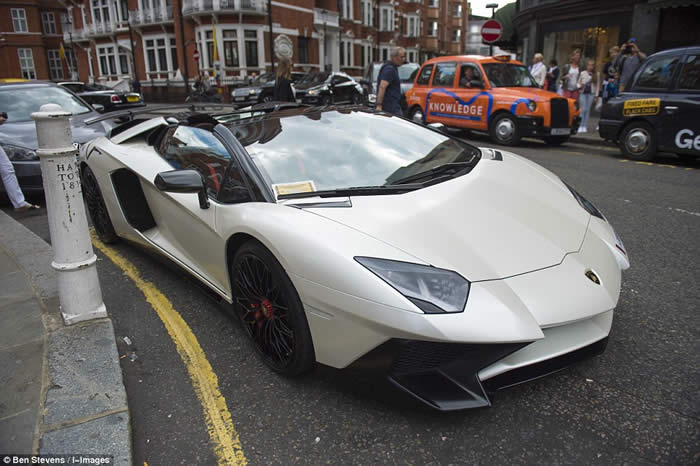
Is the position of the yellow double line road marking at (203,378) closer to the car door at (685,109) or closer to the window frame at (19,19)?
the car door at (685,109)

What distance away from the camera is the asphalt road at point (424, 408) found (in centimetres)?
195

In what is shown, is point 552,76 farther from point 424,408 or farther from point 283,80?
point 424,408

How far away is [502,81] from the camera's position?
10.2 m

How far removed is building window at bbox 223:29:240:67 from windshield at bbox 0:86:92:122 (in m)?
29.2

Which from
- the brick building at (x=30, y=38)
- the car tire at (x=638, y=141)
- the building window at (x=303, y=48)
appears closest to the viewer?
the car tire at (x=638, y=141)

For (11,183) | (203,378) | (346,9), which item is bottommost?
(203,378)

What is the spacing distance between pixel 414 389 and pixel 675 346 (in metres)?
1.59

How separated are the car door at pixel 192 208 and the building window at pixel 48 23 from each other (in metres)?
60.1

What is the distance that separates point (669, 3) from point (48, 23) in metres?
57.2

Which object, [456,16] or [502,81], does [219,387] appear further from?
[456,16]

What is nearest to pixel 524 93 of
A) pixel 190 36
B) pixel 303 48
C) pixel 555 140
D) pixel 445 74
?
pixel 555 140

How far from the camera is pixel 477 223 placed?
2.35 m

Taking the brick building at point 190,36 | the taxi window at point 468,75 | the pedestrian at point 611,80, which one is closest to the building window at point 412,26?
the brick building at point 190,36

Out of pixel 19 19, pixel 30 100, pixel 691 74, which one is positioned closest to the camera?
pixel 30 100
